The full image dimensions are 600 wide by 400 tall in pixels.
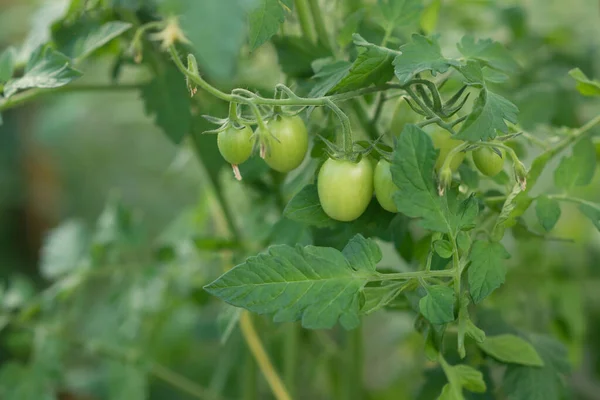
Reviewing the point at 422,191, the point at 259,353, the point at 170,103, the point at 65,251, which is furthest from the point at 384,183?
the point at 65,251

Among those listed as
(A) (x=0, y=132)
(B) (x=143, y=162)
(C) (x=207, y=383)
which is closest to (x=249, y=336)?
(C) (x=207, y=383)

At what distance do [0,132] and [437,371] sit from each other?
4.88ft

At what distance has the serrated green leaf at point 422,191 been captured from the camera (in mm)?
374

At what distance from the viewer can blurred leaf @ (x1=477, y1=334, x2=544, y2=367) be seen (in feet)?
1.57

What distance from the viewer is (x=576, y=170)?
50 cm

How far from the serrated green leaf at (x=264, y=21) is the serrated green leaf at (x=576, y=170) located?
9.2 inches

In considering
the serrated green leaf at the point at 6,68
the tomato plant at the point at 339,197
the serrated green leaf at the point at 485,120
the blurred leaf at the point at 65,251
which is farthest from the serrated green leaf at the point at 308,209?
the blurred leaf at the point at 65,251

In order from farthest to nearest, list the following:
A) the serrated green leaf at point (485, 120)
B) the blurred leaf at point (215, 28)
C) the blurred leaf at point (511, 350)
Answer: the blurred leaf at point (511, 350)
the serrated green leaf at point (485, 120)
the blurred leaf at point (215, 28)

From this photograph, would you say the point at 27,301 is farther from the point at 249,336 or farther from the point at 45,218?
the point at 45,218

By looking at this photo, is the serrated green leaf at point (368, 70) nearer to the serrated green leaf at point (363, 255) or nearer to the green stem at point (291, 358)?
the serrated green leaf at point (363, 255)

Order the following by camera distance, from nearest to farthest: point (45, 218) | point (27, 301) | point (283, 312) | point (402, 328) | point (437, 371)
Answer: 1. point (283, 312)
2. point (437, 371)
3. point (27, 301)
4. point (402, 328)
5. point (45, 218)

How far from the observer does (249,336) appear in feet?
2.30

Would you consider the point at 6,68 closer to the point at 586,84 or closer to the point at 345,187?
the point at 345,187

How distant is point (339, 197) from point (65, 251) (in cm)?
56
